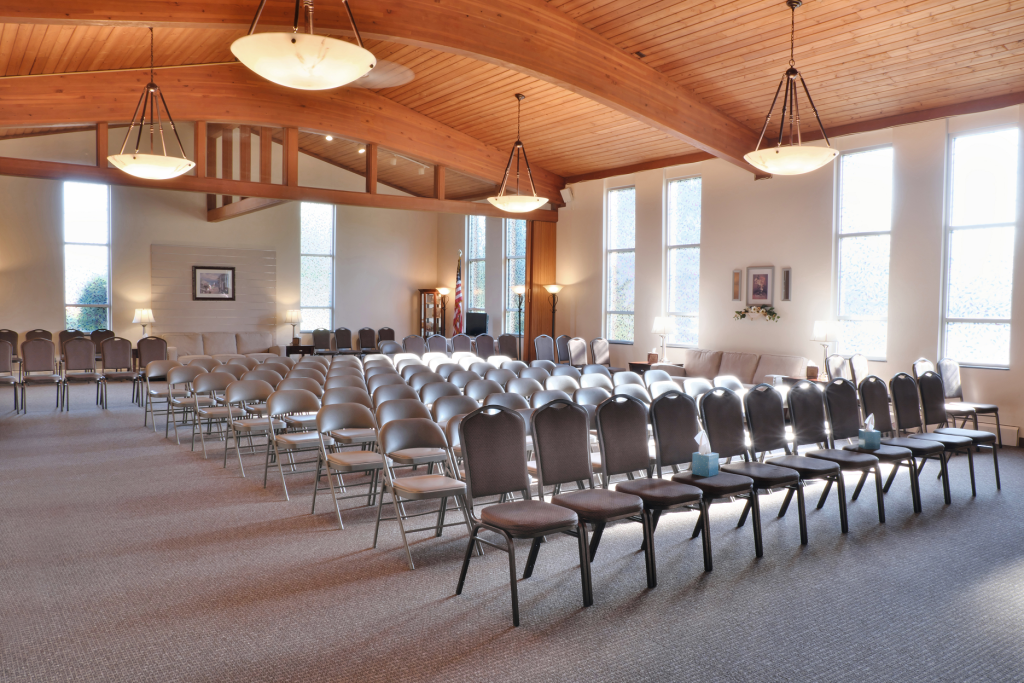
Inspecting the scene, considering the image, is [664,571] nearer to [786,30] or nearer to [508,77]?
[786,30]

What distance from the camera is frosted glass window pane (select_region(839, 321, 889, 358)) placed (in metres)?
9.91

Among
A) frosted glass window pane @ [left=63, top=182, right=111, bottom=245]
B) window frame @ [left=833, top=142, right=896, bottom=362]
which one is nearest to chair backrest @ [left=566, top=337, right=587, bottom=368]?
window frame @ [left=833, top=142, right=896, bottom=362]

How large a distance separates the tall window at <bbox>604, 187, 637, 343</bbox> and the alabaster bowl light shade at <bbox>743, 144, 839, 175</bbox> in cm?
749

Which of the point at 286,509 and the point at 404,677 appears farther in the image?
the point at 286,509

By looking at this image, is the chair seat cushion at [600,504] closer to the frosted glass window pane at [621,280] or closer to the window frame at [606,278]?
the window frame at [606,278]

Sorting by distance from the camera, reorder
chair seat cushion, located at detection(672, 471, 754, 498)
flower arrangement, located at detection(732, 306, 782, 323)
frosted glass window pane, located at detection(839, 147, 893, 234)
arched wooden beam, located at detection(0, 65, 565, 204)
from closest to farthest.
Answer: chair seat cushion, located at detection(672, 471, 754, 498), arched wooden beam, located at detection(0, 65, 565, 204), frosted glass window pane, located at detection(839, 147, 893, 234), flower arrangement, located at detection(732, 306, 782, 323)

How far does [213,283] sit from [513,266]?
6.81m

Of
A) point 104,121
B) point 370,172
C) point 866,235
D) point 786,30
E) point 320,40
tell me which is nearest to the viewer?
point 320,40

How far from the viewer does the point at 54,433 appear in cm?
873

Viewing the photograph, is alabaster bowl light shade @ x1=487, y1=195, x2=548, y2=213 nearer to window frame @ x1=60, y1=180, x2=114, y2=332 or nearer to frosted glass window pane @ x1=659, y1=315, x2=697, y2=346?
frosted glass window pane @ x1=659, y1=315, x2=697, y2=346

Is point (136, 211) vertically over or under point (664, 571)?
over

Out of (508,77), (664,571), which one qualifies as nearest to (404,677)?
(664,571)

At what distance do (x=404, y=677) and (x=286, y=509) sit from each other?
9.45 feet

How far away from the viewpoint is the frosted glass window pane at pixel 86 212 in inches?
574
